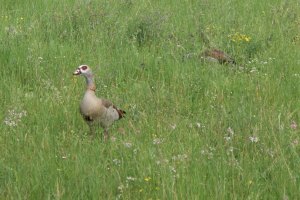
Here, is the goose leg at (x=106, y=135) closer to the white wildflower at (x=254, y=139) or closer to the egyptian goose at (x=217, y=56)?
the white wildflower at (x=254, y=139)

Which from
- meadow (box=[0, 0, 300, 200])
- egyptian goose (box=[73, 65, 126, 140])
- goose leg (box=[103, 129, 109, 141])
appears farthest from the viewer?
egyptian goose (box=[73, 65, 126, 140])

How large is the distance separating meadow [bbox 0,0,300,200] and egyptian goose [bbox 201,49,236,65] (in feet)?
0.44

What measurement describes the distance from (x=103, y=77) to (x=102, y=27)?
177 centimetres

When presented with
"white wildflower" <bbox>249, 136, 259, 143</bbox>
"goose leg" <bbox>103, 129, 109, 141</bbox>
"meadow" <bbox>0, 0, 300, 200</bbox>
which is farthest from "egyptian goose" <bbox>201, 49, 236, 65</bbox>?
"white wildflower" <bbox>249, 136, 259, 143</bbox>

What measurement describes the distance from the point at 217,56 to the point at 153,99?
161cm

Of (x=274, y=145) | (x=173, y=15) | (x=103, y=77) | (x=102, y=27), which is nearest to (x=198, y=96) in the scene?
(x=103, y=77)

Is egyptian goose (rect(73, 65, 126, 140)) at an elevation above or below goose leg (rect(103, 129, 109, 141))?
above

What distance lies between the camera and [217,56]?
7.72m

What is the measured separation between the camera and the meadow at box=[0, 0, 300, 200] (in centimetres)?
442

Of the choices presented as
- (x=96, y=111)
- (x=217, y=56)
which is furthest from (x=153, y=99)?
(x=217, y=56)

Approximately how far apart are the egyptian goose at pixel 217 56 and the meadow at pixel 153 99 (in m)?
0.13

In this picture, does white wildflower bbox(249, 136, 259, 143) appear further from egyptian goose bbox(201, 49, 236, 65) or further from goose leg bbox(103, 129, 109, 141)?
egyptian goose bbox(201, 49, 236, 65)

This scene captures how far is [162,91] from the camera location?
667 centimetres

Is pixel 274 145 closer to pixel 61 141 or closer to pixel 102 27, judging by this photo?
pixel 61 141
